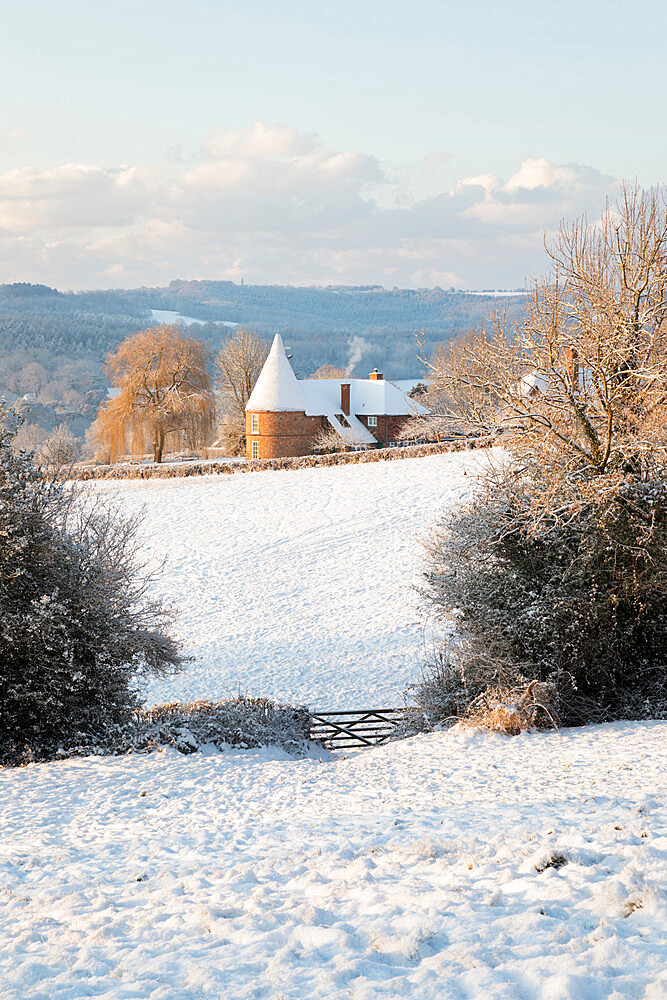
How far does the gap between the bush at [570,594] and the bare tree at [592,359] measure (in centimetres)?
64

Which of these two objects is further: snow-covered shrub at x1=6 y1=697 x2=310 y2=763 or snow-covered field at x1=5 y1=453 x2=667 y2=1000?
snow-covered shrub at x1=6 y1=697 x2=310 y2=763

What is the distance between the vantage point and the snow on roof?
146 feet

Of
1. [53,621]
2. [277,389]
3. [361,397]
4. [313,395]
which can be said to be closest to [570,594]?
[53,621]

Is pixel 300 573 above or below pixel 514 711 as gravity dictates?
above

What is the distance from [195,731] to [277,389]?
35.4 meters

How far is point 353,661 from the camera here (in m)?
16.6

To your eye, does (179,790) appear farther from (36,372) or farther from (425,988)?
(36,372)

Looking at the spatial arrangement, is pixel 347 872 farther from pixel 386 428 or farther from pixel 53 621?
pixel 386 428

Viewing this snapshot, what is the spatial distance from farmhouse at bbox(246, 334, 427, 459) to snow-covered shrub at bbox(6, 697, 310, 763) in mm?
29804

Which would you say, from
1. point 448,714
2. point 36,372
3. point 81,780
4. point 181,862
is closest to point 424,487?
point 448,714

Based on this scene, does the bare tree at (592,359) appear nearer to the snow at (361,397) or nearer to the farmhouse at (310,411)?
the farmhouse at (310,411)

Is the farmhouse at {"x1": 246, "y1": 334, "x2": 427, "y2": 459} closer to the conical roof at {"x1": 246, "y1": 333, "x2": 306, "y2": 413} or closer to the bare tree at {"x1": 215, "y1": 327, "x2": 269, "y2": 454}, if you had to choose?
the conical roof at {"x1": 246, "y1": 333, "x2": 306, "y2": 413}

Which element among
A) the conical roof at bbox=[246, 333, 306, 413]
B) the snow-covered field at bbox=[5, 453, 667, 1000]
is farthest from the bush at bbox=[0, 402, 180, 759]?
the conical roof at bbox=[246, 333, 306, 413]

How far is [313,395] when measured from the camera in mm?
50188
